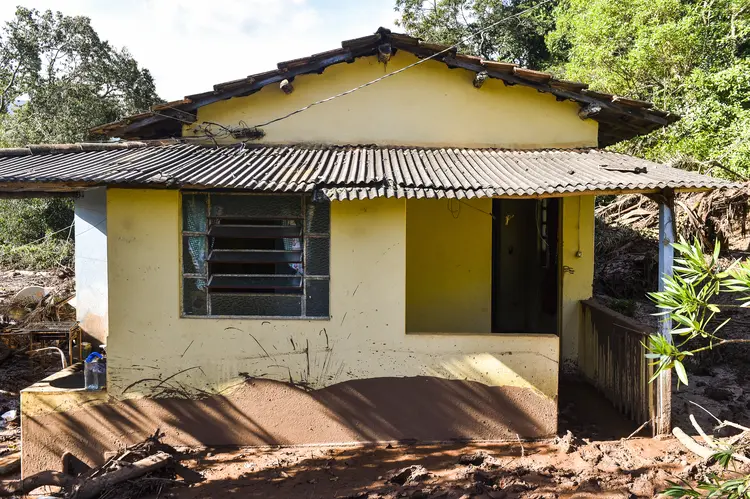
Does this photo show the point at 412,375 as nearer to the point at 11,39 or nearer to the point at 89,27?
the point at 89,27

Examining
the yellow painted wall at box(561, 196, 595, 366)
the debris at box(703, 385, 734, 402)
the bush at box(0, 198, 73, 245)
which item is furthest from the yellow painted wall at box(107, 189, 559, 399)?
the bush at box(0, 198, 73, 245)

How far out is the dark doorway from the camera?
8531 millimetres

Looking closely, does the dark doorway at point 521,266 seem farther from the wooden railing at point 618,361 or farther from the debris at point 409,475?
the debris at point 409,475

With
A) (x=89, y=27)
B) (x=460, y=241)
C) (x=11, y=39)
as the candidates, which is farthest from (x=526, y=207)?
(x=11, y=39)

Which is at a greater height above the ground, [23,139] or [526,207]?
[23,139]

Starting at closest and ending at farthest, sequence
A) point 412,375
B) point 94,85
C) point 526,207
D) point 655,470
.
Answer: point 655,470, point 412,375, point 526,207, point 94,85

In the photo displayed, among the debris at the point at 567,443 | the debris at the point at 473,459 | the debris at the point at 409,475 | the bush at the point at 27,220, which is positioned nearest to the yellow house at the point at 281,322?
the debris at the point at 567,443

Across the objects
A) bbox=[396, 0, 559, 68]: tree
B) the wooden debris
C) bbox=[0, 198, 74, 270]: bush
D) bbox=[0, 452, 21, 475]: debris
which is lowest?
bbox=[0, 452, 21, 475]: debris

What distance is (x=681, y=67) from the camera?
1489 centimetres

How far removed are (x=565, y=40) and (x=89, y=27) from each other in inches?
855

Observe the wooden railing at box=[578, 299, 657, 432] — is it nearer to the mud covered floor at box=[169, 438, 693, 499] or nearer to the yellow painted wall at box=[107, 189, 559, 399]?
the mud covered floor at box=[169, 438, 693, 499]

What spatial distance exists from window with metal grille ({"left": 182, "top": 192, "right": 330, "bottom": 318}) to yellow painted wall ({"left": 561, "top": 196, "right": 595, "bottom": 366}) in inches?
155

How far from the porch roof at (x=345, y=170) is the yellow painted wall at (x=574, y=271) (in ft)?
3.48

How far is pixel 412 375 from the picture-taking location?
5754mm
